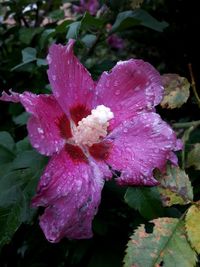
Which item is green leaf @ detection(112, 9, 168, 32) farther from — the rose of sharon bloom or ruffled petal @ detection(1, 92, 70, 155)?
ruffled petal @ detection(1, 92, 70, 155)

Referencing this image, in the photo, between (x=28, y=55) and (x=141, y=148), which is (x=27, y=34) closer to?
(x=28, y=55)

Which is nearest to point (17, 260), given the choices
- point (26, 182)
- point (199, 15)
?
point (26, 182)

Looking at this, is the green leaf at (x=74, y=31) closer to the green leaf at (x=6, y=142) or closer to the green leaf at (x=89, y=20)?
the green leaf at (x=89, y=20)

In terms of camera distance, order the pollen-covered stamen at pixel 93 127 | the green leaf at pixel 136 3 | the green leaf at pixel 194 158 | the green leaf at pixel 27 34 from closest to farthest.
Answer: the pollen-covered stamen at pixel 93 127 < the green leaf at pixel 194 158 < the green leaf at pixel 136 3 < the green leaf at pixel 27 34

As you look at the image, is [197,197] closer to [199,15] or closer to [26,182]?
[26,182]

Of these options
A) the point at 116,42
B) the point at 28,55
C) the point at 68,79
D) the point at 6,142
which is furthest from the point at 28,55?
the point at 116,42

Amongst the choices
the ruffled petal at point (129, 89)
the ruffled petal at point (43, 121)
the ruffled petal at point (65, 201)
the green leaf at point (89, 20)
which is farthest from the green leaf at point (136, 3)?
the ruffled petal at point (65, 201)

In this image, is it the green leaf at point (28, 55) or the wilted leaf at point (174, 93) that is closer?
the wilted leaf at point (174, 93)
